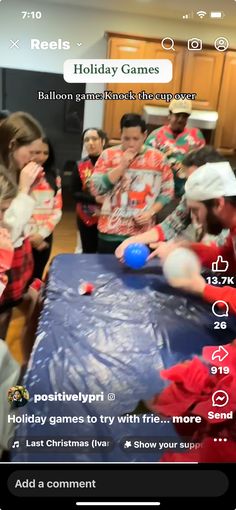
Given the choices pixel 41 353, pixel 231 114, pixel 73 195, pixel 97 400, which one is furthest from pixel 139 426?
pixel 231 114

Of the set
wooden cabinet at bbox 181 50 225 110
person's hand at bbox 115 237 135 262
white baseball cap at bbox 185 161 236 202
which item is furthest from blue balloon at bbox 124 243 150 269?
wooden cabinet at bbox 181 50 225 110

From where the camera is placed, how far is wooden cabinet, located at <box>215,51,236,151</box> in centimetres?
59

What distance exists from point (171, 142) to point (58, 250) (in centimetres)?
23

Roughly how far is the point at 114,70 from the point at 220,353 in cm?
42

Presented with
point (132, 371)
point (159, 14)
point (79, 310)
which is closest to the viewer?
point (159, 14)

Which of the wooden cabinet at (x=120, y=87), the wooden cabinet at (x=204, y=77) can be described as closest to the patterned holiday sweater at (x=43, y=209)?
the wooden cabinet at (x=120, y=87)

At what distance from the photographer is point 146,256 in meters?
0.75

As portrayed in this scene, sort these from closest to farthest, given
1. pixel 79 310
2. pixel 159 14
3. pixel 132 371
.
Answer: pixel 159 14, pixel 132 371, pixel 79 310

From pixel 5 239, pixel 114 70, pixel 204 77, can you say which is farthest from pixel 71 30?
A: pixel 5 239

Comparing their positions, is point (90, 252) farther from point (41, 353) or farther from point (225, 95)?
point (225, 95)

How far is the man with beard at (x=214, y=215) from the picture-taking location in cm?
63

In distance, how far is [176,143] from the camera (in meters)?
0.64

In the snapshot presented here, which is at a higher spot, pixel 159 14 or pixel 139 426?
pixel 159 14

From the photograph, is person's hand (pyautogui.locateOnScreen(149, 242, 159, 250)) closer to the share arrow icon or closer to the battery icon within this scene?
the share arrow icon
